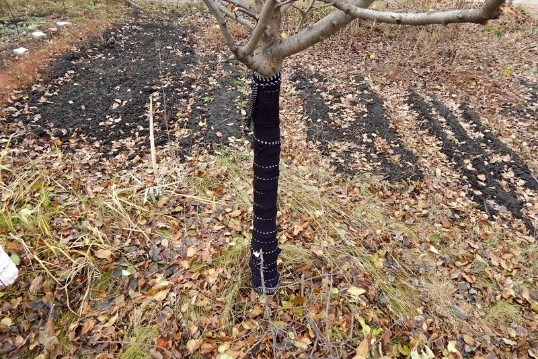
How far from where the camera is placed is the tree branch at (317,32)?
1772 millimetres

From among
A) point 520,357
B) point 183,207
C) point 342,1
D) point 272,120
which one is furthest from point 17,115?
point 520,357

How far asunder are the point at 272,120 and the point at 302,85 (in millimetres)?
4977

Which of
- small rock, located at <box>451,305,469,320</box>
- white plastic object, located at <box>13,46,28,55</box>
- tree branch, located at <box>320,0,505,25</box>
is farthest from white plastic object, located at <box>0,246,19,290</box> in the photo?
white plastic object, located at <box>13,46,28,55</box>

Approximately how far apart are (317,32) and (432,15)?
570 millimetres

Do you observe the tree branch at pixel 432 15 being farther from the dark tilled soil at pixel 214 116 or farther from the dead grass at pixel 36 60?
the dead grass at pixel 36 60

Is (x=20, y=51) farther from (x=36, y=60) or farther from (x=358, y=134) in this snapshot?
(x=358, y=134)

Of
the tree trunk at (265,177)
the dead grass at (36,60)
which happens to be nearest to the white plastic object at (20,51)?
the dead grass at (36,60)

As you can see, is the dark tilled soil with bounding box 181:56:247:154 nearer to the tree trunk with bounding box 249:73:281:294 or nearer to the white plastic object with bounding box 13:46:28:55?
the tree trunk with bounding box 249:73:281:294

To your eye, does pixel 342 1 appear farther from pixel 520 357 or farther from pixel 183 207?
pixel 520 357

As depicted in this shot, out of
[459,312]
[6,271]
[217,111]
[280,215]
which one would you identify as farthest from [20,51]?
[459,312]

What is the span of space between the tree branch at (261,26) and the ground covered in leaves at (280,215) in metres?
0.96

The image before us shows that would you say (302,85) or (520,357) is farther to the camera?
(302,85)

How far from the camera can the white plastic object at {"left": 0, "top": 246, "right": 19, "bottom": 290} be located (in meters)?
2.76

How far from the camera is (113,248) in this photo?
3.18 m
